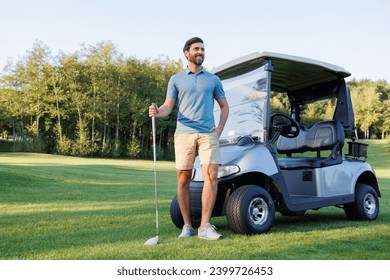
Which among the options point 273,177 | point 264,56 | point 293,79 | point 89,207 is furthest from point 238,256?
point 89,207

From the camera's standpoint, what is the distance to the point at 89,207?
771 cm

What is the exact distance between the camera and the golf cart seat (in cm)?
593

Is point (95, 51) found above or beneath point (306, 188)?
above

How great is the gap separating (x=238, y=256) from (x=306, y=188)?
8.29ft

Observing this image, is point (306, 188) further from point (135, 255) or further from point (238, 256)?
point (135, 255)

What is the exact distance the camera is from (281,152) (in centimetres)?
677

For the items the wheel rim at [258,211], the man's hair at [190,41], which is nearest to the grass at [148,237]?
the wheel rim at [258,211]

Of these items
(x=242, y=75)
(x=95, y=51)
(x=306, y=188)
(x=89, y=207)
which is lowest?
(x=89, y=207)

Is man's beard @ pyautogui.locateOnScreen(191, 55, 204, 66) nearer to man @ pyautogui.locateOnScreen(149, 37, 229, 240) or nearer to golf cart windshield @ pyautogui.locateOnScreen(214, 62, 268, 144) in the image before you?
man @ pyautogui.locateOnScreen(149, 37, 229, 240)

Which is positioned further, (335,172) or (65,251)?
(335,172)

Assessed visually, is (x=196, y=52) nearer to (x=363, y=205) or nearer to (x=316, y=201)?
(x=316, y=201)

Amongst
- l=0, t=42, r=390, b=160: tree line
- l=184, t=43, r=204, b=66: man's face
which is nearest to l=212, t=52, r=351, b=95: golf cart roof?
l=184, t=43, r=204, b=66: man's face

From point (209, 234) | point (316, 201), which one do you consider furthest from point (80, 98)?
point (209, 234)

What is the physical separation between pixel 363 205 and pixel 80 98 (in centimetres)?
3755
